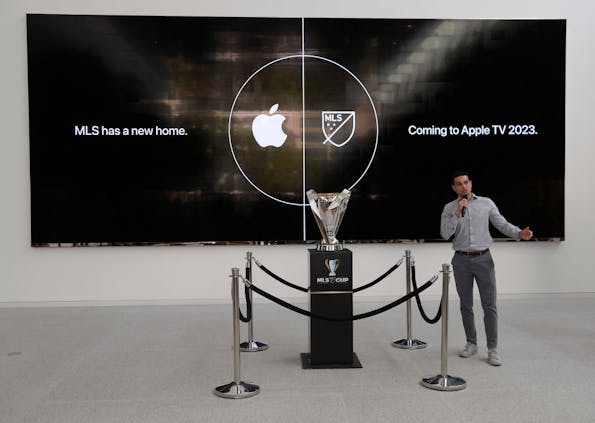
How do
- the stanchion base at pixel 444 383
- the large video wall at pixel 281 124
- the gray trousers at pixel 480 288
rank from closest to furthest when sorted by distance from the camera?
the stanchion base at pixel 444 383 < the gray trousers at pixel 480 288 < the large video wall at pixel 281 124

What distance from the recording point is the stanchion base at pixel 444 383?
476 cm

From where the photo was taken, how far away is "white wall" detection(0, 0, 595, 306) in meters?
8.44

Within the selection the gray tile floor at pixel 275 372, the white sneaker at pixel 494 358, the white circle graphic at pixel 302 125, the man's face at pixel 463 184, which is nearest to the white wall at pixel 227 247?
the white circle graphic at pixel 302 125

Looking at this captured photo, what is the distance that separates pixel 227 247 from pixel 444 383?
4.38 meters

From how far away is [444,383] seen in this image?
15.7 ft

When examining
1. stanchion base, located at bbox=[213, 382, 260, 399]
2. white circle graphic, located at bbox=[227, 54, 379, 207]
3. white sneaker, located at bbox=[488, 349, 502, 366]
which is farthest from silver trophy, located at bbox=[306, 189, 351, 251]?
white circle graphic, located at bbox=[227, 54, 379, 207]

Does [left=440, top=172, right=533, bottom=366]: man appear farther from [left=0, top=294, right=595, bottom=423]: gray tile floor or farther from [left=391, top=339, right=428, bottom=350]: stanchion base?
[left=391, top=339, right=428, bottom=350]: stanchion base

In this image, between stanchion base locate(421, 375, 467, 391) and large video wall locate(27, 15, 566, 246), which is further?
large video wall locate(27, 15, 566, 246)

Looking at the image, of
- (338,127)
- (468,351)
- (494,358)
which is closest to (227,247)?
(338,127)

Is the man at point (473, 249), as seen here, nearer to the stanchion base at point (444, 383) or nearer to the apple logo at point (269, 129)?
the stanchion base at point (444, 383)

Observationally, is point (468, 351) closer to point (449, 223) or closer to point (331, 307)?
point (449, 223)

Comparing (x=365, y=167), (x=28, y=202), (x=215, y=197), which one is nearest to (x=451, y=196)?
(x=365, y=167)

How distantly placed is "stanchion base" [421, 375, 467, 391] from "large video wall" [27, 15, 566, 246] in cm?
384

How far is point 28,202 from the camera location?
848 cm
